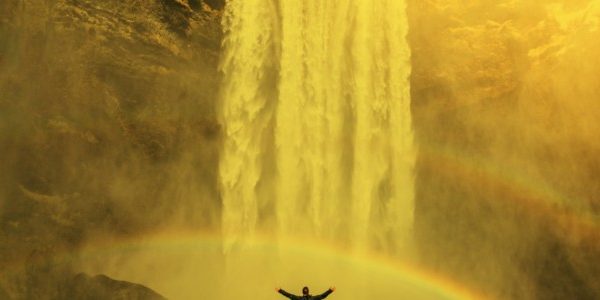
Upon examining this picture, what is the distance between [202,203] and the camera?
74.6ft

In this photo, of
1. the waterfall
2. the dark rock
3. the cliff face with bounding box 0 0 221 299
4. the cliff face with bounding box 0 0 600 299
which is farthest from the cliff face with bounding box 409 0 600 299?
the dark rock

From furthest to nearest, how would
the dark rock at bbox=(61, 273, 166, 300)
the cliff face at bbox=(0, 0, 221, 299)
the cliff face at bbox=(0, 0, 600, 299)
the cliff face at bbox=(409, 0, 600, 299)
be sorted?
the cliff face at bbox=(409, 0, 600, 299) → the cliff face at bbox=(0, 0, 600, 299) → the cliff face at bbox=(0, 0, 221, 299) → the dark rock at bbox=(61, 273, 166, 300)

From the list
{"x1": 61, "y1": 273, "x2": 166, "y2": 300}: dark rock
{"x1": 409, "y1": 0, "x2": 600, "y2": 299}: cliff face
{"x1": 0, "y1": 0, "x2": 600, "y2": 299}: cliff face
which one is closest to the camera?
{"x1": 61, "y1": 273, "x2": 166, "y2": 300}: dark rock

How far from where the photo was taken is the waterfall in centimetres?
2214

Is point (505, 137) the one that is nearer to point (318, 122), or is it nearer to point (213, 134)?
point (318, 122)

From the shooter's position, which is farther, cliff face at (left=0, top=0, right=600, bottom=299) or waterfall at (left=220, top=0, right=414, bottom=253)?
waterfall at (left=220, top=0, right=414, bottom=253)

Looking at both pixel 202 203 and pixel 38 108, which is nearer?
pixel 38 108

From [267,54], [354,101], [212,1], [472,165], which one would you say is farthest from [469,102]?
[212,1]

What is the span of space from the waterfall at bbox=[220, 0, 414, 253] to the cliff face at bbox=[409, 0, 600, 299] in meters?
1.24

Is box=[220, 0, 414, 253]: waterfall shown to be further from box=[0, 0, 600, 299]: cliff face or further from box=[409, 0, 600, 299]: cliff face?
box=[409, 0, 600, 299]: cliff face

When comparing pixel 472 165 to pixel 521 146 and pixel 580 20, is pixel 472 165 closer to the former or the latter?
pixel 521 146

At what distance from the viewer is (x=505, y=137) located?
77.5 ft

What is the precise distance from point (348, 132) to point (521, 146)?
22.7 feet

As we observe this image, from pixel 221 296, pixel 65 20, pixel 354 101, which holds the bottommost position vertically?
pixel 221 296
